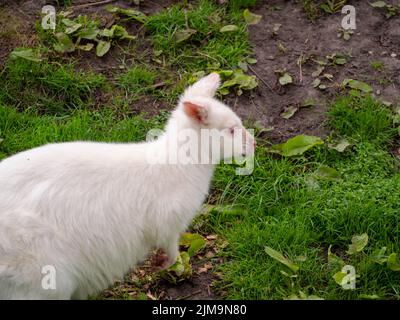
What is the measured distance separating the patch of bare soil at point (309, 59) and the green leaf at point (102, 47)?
1.06 m

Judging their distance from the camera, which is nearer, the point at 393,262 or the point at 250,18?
the point at 393,262

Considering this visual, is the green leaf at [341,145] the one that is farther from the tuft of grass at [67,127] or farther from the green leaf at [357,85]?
the tuft of grass at [67,127]

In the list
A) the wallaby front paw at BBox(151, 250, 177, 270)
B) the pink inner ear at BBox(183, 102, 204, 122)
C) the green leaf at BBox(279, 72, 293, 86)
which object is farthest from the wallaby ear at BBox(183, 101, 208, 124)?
the green leaf at BBox(279, 72, 293, 86)

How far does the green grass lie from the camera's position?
12.8 ft

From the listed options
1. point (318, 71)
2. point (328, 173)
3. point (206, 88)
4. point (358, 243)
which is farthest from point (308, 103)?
point (206, 88)

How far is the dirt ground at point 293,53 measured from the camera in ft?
16.8

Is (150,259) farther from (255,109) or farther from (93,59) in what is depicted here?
(93,59)

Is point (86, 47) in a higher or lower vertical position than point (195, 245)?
higher

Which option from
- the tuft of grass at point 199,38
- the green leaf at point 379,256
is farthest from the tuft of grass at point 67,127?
the green leaf at point 379,256

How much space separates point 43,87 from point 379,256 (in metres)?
2.72

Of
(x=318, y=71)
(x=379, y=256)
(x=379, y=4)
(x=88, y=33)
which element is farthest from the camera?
(x=379, y=4)

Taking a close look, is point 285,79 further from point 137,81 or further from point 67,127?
point 67,127

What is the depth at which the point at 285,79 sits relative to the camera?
17.3 ft

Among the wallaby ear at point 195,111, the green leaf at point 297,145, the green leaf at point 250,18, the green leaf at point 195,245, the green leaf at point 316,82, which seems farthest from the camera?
the green leaf at point 250,18
